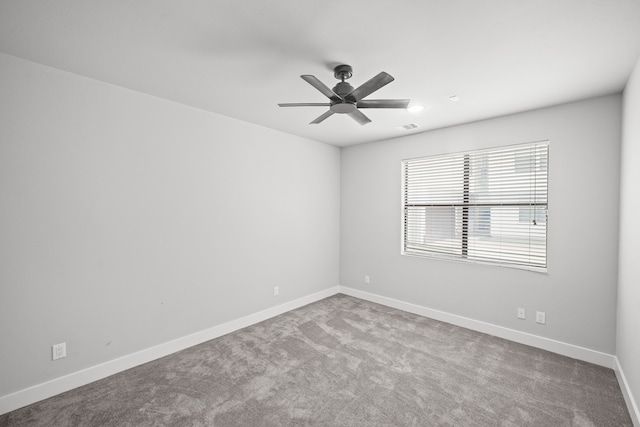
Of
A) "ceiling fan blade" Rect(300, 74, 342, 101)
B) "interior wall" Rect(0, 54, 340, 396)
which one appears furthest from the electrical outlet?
"ceiling fan blade" Rect(300, 74, 342, 101)

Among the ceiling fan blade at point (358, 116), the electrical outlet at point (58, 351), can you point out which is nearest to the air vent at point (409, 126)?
the ceiling fan blade at point (358, 116)

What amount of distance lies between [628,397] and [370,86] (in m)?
3.02

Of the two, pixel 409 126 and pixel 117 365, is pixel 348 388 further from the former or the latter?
pixel 409 126

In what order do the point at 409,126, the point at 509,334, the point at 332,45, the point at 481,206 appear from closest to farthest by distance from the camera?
the point at 332,45 < the point at 509,334 < the point at 481,206 < the point at 409,126

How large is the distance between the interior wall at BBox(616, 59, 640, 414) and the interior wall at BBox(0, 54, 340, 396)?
3481 millimetres

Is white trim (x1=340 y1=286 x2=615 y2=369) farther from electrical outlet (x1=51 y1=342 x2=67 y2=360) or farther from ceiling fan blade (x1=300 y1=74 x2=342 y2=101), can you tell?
electrical outlet (x1=51 y1=342 x2=67 y2=360)

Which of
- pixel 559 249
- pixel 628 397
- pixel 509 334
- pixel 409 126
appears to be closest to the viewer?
pixel 628 397

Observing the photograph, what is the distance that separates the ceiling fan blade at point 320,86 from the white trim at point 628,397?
3.00 metres

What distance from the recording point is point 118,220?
2.59 m

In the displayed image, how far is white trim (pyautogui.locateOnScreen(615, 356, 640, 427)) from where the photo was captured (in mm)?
1914

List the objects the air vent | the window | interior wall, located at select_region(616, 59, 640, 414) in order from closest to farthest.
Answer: interior wall, located at select_region(616, 59, 640, 414)
the window
the air vent

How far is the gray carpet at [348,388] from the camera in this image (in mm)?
2014

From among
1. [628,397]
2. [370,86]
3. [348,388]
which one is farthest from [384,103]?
[628,397]

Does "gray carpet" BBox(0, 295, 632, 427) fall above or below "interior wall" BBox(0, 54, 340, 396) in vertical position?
below
